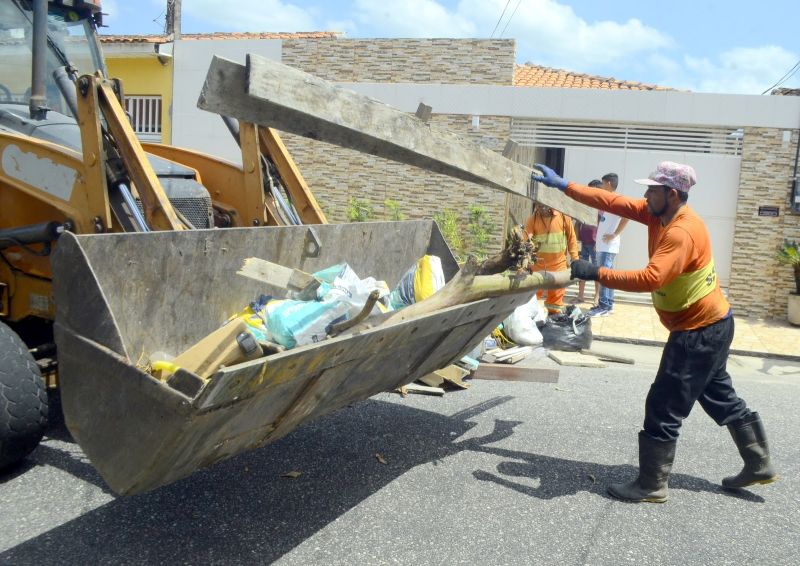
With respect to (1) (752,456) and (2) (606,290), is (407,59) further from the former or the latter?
(1) (752,456)

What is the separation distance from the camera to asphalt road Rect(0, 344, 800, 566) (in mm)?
3518

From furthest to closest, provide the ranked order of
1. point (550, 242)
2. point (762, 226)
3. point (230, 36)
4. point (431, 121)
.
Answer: point (230, 36)
point (431, 121)
point (762, 226)
point (550, 242)

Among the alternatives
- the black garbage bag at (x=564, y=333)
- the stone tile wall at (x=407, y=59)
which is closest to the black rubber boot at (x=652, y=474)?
the black garbage bag at (x=564, y=333)

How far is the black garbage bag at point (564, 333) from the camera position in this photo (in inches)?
318

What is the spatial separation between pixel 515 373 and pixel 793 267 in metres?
7.11

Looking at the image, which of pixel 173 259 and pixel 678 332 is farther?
pixel 678 332

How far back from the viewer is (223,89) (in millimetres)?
2912

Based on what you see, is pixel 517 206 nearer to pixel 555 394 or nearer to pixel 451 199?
pixel 451 199

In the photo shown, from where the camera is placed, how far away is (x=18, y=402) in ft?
12.6

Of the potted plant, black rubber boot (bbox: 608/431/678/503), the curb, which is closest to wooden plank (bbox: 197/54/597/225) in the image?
black rubber boot (bbox: 608/431/678/503)

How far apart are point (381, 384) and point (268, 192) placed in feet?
6.23

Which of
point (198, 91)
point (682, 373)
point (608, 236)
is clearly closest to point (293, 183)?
point (682, 373)

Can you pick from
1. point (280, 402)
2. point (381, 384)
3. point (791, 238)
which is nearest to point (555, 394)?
point (381, 384)

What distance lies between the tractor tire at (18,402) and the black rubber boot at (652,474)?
303cm
